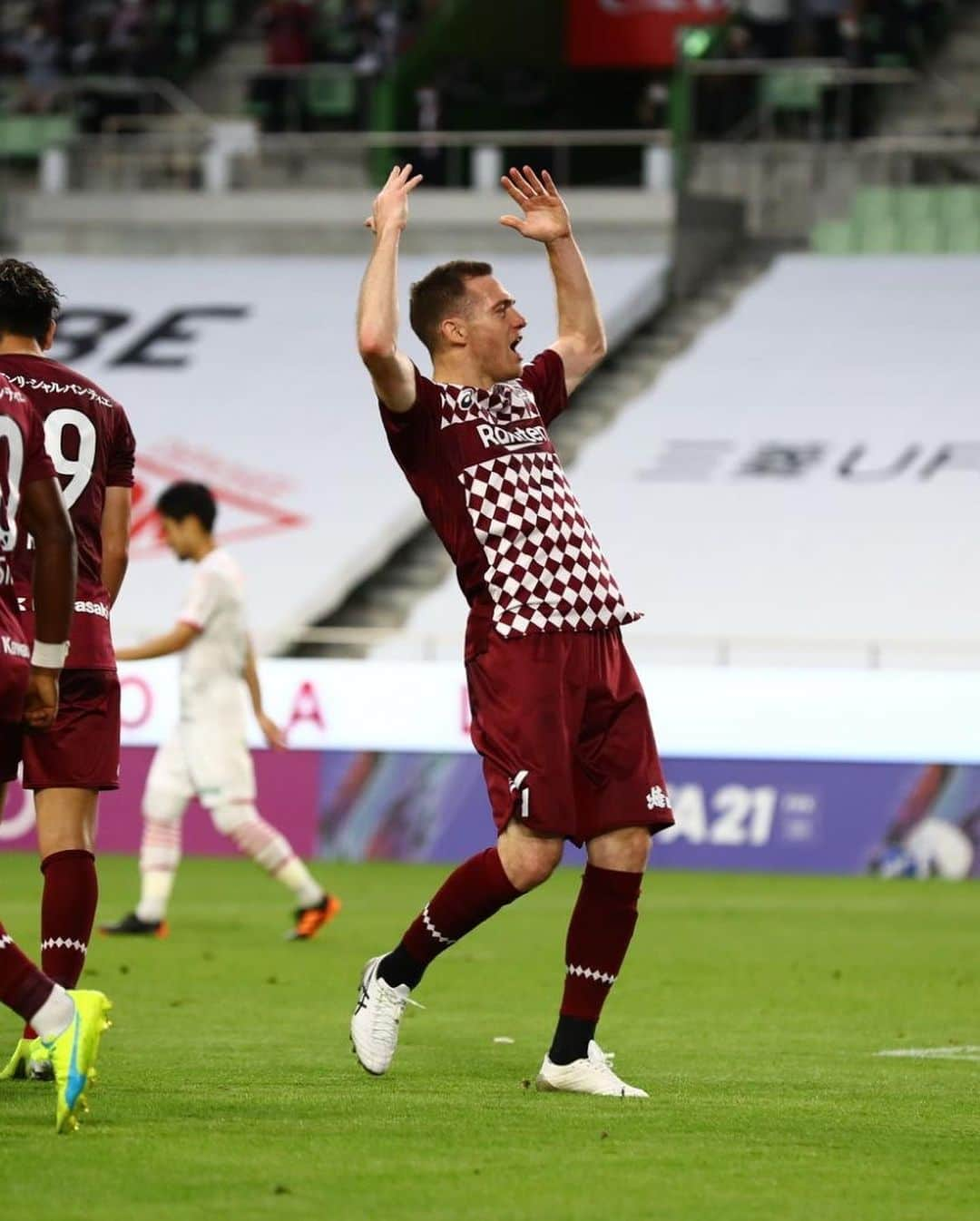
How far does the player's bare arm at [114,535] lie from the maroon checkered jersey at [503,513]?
79cm

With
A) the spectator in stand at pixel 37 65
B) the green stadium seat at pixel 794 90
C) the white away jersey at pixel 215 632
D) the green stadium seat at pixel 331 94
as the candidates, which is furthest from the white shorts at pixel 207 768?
the spectator in stand at pixel 37 65

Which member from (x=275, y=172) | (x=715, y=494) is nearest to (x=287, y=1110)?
(x=715, y=494)

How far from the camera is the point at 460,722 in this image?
61.6 ft

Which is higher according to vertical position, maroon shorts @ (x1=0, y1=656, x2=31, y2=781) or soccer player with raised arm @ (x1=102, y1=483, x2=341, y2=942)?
maroon shorts @ (x1=0, y1=656, x2=31, y2=781)

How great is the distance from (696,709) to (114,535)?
38.0ft

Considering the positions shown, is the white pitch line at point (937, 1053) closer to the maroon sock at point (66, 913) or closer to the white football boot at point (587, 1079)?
the white football boot at point (587, 1079)

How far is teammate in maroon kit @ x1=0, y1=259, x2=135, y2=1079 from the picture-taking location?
7098mm

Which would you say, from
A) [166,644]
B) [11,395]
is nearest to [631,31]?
[166,644]

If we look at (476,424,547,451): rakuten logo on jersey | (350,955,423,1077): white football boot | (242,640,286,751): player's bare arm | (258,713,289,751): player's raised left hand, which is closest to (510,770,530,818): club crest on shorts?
(350,955,423,1077): white football boot

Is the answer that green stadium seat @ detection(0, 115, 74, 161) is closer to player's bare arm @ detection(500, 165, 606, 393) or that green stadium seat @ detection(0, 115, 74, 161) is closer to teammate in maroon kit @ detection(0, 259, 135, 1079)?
player's bare arm @ detection(500, 165, 606, 393)

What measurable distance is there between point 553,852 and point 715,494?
16.8 metres

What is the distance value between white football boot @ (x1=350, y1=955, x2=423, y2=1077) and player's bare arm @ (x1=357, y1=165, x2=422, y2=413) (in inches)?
61.3

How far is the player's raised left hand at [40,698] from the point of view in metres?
6.19

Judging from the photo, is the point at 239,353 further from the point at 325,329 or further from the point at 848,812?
the point at 848,812
